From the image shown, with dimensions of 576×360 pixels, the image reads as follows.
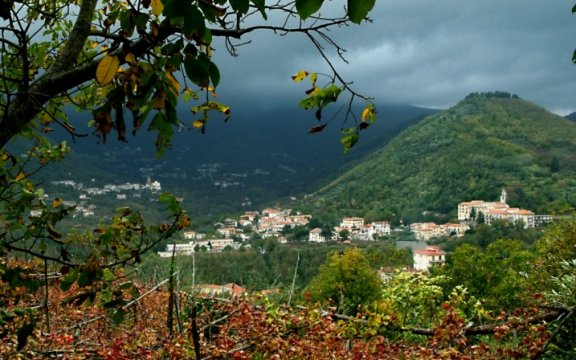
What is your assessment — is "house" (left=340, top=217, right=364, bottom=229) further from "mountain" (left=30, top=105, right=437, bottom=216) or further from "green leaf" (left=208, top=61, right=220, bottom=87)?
"green leaf" (left=208, top=61, right=220, bottom=87)

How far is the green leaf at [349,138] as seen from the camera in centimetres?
206

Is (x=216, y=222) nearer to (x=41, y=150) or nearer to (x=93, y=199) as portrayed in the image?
(x=93, y=199)

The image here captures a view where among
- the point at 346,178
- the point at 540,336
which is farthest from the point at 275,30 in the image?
the point at 346,178

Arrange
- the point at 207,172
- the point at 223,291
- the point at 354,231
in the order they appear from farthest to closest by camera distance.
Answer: the point at 207,172, the point at 354,231, the point at 223,291

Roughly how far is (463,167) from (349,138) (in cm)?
12110

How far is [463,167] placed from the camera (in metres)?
117

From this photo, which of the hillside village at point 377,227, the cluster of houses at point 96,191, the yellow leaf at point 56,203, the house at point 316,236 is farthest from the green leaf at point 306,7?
the house at point 316,236

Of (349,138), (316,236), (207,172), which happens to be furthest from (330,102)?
(207,172)

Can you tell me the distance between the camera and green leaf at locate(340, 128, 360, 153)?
2059 mm

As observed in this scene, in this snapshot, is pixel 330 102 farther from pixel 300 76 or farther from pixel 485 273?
pixel 485 273

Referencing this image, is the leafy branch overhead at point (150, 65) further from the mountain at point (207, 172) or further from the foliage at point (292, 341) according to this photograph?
the mountain at point (207, 172)

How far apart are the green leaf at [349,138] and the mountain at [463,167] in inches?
3904

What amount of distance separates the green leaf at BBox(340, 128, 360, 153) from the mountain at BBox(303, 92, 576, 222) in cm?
9917

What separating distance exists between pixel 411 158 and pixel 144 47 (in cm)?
13328
